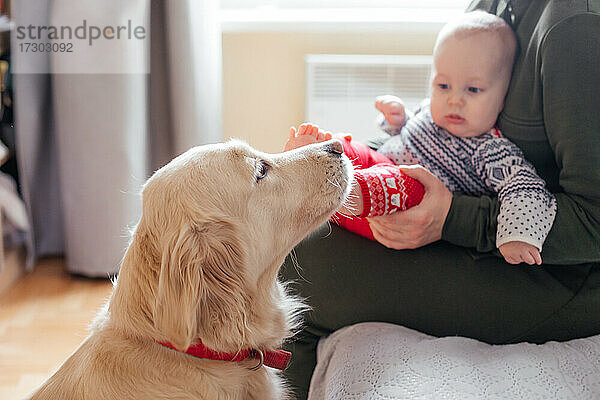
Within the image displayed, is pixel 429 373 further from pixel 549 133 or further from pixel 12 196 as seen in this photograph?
pixel 12 196

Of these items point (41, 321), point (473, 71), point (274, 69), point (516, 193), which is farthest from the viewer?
point (274, 69)

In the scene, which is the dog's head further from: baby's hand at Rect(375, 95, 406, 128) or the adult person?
baby's hand at Rect(375, 95, 406, 128)

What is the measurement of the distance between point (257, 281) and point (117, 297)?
0.22 m

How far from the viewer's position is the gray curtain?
2348mm

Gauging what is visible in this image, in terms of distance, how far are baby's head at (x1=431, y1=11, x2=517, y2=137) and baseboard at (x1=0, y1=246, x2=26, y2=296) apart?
1.78 meters

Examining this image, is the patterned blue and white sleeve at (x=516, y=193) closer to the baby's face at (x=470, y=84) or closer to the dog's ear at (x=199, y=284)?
the baby's face at (x=470, y=84)

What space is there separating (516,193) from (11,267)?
6.60ft

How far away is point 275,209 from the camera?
106 centimetres

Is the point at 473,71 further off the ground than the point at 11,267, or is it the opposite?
the point at 473,71

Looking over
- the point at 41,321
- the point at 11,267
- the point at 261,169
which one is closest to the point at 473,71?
the point at 261,169

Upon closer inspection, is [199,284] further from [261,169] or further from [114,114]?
[114,114]

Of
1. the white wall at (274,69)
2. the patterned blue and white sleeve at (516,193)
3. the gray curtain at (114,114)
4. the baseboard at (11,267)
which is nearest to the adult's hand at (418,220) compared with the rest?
the patterned blue and white sleeve at (516,193)

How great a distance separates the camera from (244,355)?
1.03m

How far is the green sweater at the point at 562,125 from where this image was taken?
1205 millimetres
